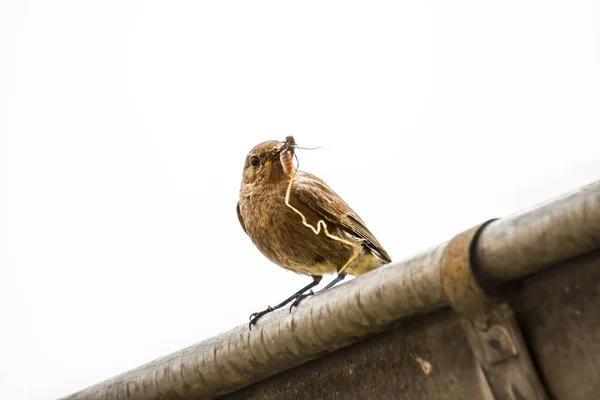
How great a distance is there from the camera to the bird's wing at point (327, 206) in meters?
2.87

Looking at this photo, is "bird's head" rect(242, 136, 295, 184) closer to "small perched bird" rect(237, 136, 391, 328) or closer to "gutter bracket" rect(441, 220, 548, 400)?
"small perched bird" rect(237, 136, 391, 328)

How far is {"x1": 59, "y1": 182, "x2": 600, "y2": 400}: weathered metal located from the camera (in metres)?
1.31

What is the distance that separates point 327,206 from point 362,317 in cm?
128

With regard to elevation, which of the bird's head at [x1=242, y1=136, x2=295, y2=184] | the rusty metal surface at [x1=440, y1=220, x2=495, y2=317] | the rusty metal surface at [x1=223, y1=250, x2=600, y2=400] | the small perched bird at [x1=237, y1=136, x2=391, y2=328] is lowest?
the rusty metal surface at [x1=223, y1=250, x2=600, y2=400]

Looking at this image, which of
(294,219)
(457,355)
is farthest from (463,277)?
(294,219)

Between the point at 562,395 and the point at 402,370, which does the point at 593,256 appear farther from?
the point at 402,370

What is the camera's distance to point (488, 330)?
4.87ft

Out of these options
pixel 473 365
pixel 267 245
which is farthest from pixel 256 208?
pixel 473 365

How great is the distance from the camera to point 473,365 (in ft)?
5.10

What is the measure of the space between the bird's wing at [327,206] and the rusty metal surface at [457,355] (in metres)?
0.95

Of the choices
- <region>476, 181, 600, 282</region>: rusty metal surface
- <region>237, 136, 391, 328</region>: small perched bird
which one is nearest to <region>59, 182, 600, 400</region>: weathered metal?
<region>476, 181, 600, 282</region>: rusty metal surface

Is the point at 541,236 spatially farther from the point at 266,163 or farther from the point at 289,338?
the point at 266,163

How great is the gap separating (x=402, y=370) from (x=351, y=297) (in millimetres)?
239

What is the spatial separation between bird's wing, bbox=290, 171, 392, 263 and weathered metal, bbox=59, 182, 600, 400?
0.94 meters
